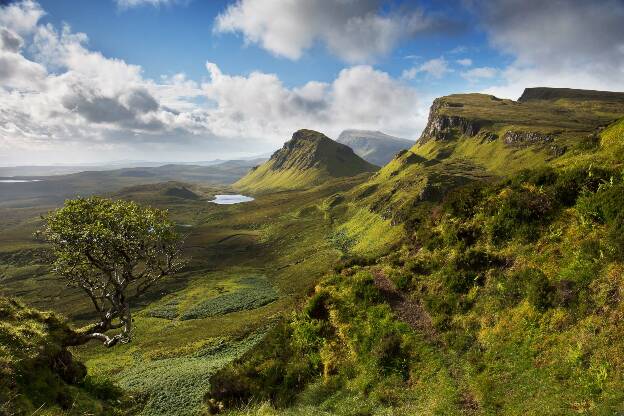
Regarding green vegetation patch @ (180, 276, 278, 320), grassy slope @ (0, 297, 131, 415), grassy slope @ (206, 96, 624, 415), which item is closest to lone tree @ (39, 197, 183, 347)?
grassy slope @ (0, 297, 131, 415)

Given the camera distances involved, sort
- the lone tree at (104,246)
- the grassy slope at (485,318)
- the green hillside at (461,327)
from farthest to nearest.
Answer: the lone tree at (104,246)
the green hillside at (461,327)
the grassy slope at (485,318)

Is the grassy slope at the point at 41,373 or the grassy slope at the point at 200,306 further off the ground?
the grassy slope at the point at 41,373

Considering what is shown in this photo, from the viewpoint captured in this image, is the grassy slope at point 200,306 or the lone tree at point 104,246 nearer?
the lone tree at point 104,246

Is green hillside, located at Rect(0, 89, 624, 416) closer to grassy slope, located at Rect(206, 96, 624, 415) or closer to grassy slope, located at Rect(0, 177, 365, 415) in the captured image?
grassy slope, located at Rect(206, 96, 624, 415)

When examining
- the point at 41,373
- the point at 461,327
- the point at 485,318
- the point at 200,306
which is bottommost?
the point at 200,306

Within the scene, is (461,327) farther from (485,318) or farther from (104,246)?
(104,246)

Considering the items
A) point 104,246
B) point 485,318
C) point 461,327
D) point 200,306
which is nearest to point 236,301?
point 200,306

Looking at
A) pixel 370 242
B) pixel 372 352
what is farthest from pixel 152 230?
pixel 370 242

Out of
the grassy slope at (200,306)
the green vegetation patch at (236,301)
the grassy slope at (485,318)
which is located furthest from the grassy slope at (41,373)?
the green vegetation patch at (236,301)

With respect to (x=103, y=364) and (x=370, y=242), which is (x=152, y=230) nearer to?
(x=103, y=364)

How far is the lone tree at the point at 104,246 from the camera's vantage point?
30219mm

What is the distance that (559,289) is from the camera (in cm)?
2316

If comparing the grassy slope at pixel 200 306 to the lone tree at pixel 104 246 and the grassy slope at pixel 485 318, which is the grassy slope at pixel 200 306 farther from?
the grassy slope at pixel 485 318

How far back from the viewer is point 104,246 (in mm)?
31266
